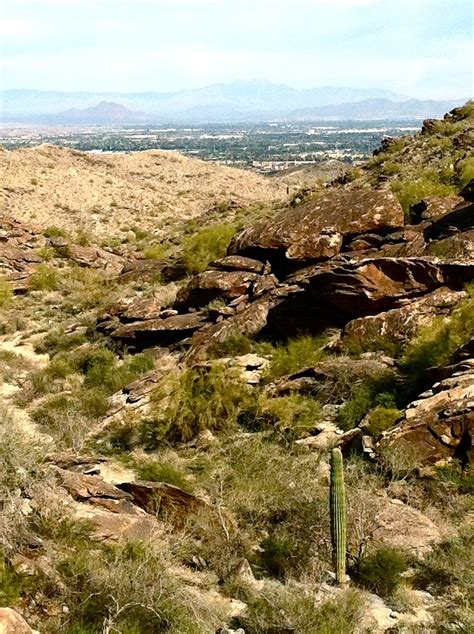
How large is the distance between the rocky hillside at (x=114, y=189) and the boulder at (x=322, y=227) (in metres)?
19.5

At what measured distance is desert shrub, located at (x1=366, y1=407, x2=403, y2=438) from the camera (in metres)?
8.76

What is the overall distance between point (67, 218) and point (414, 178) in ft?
80.8

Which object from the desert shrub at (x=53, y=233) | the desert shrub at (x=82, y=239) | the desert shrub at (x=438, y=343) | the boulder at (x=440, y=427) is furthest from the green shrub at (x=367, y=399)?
the desert shrub at (x=53, y=233)

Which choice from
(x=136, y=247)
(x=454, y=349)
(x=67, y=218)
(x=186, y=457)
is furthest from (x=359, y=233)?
(x=67, y=218)

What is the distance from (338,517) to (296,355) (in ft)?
19.5

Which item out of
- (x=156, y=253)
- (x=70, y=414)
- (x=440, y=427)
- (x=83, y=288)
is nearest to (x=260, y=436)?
(x=440, y=427)

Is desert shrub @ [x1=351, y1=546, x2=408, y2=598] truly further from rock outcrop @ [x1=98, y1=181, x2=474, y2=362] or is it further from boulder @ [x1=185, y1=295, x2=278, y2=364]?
boulder @ [x1=185, y1=295, x2=278, y2=364]

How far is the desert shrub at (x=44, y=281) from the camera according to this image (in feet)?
76.7

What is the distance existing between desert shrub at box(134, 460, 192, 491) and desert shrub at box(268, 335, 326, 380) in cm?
338

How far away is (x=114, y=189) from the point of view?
4572 centimetres

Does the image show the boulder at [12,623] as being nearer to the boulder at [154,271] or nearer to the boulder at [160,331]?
the boulder at [160,331]

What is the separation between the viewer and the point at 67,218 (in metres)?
38.3

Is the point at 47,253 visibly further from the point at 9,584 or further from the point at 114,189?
the point at 9,584

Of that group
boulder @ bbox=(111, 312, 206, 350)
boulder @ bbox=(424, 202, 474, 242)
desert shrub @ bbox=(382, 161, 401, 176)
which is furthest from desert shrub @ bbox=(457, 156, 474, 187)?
boulder @ bbox=(111, 312, 206, 350)
